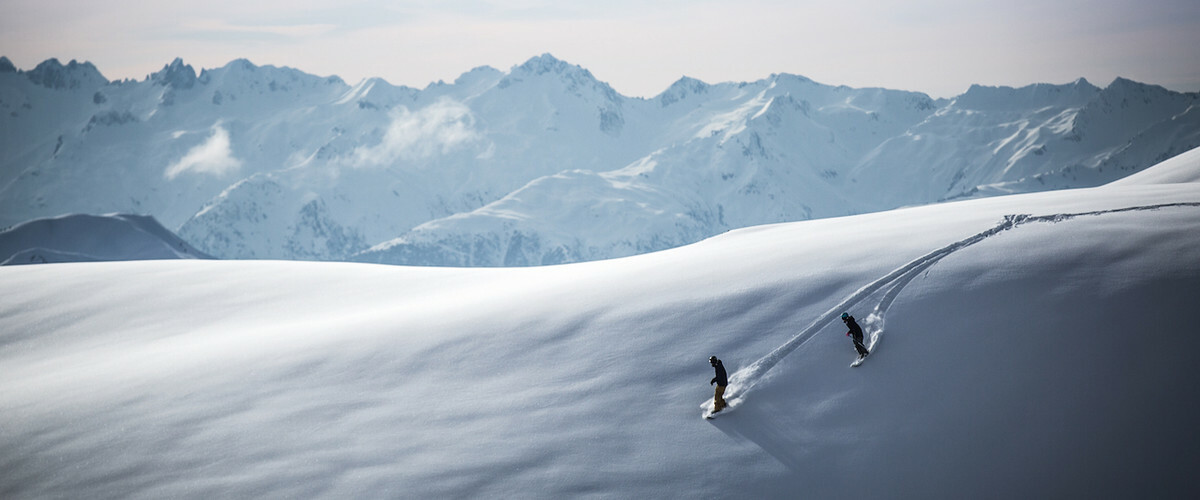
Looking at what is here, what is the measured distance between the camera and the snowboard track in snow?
19.9 metres

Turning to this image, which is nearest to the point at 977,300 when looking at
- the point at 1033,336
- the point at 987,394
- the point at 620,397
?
the point at 1033,336

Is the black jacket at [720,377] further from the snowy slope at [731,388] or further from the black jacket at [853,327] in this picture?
the black jacket at [853,327]

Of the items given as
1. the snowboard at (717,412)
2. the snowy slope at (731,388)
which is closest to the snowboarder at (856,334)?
the snowy slope at (731,388)

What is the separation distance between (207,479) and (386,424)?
12.9 ft

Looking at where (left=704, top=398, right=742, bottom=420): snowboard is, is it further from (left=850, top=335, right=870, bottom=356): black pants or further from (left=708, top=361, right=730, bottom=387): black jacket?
(left=850, top=335, right=870, bottom=356): black pants

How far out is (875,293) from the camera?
70.5ft

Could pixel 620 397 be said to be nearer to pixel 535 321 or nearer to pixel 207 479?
pixel 535 321

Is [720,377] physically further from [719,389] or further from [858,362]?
[858,362]

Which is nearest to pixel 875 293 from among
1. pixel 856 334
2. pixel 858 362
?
pixel 856 334

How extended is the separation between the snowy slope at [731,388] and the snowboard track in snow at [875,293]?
0.24 ft

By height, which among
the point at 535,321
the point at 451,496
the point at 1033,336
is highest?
the point at 535,321

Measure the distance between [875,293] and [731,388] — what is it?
15.2 ft

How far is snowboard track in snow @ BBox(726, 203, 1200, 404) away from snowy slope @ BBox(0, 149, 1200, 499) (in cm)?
7

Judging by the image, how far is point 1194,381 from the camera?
17281mm
